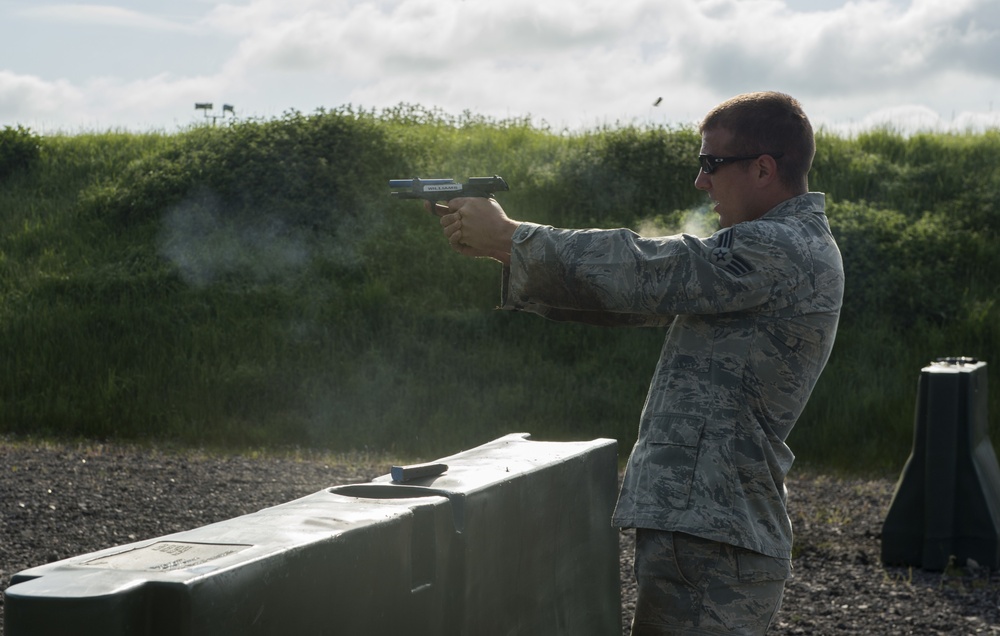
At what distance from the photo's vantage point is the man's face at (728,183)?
2666mm

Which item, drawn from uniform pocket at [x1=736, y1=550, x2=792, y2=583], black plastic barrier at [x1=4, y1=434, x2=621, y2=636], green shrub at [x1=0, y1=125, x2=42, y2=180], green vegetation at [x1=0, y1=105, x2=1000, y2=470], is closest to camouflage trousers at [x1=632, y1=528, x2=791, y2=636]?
uniform pocket at [x1=736, y1=550, x2=792, y2=583]

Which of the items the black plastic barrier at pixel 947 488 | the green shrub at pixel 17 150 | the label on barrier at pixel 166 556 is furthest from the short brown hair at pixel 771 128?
the green shrub at pixel 17 150

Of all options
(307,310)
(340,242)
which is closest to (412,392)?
(307,310)

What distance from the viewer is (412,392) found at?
1168cm

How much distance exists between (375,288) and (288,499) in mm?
6192

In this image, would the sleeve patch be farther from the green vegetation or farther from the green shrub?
the green shrub

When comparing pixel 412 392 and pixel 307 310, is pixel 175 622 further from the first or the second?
pixel 307 310

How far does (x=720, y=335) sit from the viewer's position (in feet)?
8.60

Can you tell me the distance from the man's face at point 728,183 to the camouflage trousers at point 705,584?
783mm

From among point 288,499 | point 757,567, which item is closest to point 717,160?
point 757,567

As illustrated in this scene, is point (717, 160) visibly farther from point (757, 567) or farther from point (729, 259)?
point (757, 567)

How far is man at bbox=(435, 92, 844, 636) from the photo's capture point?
8.21 feet

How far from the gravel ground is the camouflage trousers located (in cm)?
261

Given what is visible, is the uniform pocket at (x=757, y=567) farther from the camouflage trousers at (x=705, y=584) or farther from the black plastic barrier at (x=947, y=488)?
the black plastic barrier at (x=947, y=488)
